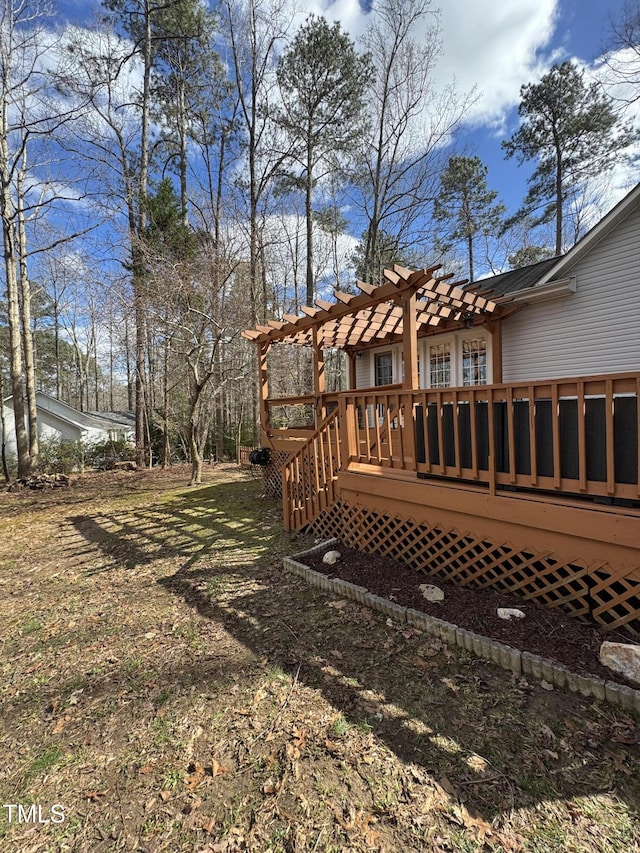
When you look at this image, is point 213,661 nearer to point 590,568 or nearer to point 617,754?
point 617,754

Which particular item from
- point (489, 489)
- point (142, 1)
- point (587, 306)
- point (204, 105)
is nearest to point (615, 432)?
point (489, 489)

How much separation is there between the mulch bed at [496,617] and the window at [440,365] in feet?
18.1

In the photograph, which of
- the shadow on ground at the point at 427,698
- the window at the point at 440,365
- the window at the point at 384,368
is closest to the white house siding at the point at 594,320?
the window at the point at 440,365

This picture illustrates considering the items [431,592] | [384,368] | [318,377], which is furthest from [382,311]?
[431,592]

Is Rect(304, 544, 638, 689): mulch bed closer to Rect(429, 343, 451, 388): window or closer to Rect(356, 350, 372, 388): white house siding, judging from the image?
Rect(429, 343, 451, 388): window

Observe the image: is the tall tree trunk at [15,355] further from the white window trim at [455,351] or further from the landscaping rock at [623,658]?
the landscaping rock at [623,658]

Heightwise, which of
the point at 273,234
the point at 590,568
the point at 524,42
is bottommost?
the point at 590,568

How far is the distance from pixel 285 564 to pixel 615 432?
3352 mm

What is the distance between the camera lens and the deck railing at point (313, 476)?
4805 millimetres

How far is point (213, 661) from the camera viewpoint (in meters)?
2.78

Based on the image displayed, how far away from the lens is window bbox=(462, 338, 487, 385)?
7.71 metres

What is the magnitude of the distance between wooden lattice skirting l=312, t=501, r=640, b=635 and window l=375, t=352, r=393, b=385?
574 cm

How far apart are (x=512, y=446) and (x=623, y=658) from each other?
4.85ft

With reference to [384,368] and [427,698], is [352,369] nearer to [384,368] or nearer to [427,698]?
[384,368]
